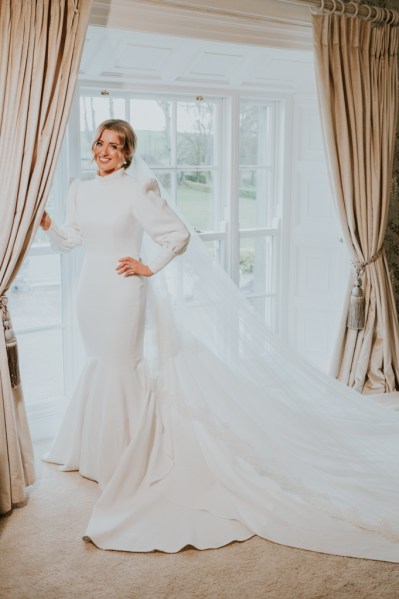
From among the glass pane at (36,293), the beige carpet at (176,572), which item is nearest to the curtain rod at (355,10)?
the glass pane at (36,293)

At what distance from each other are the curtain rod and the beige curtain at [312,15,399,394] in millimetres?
31

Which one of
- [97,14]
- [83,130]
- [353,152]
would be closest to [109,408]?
[83,130]

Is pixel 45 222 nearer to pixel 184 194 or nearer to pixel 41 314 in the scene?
pixel 41 314

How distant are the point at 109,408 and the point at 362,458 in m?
1.10

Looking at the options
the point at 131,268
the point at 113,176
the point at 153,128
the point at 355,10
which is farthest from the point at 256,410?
the point at 355,10

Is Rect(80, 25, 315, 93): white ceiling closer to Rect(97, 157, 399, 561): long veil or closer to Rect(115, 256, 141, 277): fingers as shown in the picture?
Rect(97, 157, 399, 561): long veil

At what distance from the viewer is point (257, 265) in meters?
4.66

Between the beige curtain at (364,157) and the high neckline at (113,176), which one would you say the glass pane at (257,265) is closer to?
the beige curtain at (364,157)

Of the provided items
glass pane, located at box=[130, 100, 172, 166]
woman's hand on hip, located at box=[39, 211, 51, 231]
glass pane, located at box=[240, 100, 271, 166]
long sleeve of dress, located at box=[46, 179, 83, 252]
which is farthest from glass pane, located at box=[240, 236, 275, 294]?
woman's hand on hip, located at box=[39, 211, 51, 231]

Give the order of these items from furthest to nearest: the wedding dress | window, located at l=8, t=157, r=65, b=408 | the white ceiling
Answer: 1. window, located at l=8, t=157, r=65, b=408
2. the white ceiling
3. the wedding dress

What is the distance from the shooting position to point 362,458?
10.1ft

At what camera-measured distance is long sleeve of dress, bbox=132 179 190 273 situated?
3004 mm

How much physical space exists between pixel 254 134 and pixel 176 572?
279cm

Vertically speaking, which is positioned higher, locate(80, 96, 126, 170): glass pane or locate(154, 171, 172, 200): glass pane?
locate(80, 96, 126, 170): glass pane
